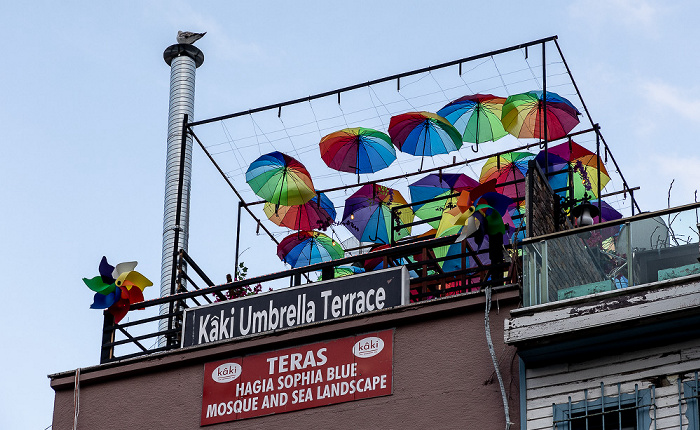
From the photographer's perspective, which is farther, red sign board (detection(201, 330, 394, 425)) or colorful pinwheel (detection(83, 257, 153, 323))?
colorful pinwheel (detection(83, 257, 153, 323))

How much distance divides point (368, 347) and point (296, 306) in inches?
52.1

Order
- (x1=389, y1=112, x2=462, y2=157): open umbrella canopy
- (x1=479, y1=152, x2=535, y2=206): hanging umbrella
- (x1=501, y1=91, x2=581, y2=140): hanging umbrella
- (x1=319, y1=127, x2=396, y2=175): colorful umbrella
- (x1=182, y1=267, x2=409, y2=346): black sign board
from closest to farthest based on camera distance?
(x1=182, y1=267, x2=409, y2=346): black sign board
(x1=501, y1=91, x2=581, y2=140): hanging umbrella
(x1=389, y1=112, x2=462, y2=157): open umbrella canopy
(x1=319, y1=127, x2=396, y2=175): colorful umbrella
(x1=479, y1=152, x2=535, y2=206): hanging umbrella

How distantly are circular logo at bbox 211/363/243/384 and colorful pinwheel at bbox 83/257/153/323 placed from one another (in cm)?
228

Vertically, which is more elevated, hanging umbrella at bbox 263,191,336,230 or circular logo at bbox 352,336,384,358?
hanging umbrella at bbox 263,191,336,230

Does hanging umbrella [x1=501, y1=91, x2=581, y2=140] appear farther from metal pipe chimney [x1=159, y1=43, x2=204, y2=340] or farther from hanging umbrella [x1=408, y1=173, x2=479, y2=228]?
metal pipe chimney [x1=159, y1=43, x2=204, y2=340]

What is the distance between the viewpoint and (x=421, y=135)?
23312 mm

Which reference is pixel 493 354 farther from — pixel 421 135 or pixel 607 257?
pixel 421 135

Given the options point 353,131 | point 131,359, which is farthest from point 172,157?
point 131,359

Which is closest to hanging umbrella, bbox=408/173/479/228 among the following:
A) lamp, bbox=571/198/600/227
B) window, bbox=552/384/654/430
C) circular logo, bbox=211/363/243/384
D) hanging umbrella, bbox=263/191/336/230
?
hanging umbrella, bbox=263/191/336/230

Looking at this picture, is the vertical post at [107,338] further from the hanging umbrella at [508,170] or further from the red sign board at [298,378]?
the hanging umbrella at [508,170]

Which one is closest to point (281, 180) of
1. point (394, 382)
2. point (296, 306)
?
point (296, 306)

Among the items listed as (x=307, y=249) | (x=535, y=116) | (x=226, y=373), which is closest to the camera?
(x=226, y=373)

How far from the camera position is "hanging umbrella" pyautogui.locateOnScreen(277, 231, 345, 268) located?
24.8 m

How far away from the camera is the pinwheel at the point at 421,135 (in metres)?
23.2
